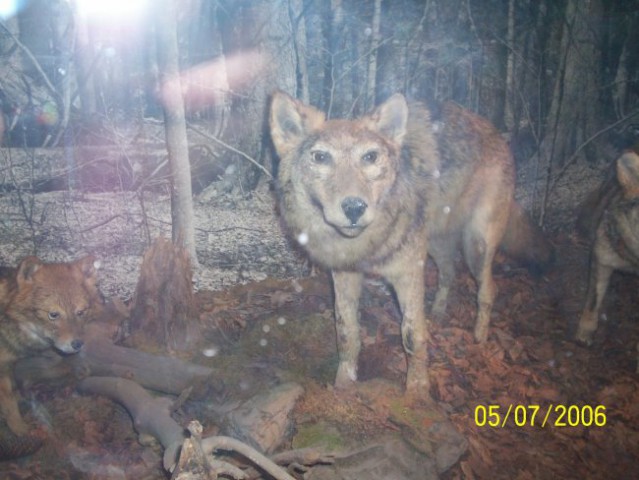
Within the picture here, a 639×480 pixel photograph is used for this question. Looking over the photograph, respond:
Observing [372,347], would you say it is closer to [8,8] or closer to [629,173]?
[629,173]

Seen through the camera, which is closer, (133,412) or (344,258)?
(133,412)

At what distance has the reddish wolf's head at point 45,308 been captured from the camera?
3365 millimetres

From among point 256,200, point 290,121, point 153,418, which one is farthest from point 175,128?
point 153,418

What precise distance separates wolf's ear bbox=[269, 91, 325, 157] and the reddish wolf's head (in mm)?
1799

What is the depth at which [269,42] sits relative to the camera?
4.07 m

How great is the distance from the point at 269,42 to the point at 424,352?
2.77 metres

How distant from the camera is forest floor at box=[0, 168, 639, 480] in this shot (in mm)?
3293

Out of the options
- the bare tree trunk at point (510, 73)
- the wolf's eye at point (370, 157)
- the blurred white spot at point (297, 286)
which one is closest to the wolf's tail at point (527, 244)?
the bare tree trunk at point (510, 73)

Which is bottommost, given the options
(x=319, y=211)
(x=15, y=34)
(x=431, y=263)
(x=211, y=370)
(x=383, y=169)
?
(x=431, y=263)

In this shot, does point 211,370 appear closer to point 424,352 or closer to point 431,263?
point 424,352

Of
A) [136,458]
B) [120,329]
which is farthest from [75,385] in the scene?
[136,458]

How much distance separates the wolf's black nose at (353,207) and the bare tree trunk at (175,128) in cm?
170

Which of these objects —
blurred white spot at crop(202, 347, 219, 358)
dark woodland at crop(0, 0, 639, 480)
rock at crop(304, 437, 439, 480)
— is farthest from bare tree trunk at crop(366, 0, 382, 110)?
rock at crop(304, 437, 439, 480)

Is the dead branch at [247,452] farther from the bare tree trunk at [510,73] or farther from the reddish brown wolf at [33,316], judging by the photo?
the bare tree trunk at [510,73]
